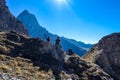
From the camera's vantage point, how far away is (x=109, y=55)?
114500 mm

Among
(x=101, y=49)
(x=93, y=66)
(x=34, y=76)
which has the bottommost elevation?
(x=34, y=76)

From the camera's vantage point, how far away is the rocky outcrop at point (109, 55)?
106 m

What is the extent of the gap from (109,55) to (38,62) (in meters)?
46.7

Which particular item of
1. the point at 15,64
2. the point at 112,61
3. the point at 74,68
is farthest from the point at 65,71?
the point at 112,61

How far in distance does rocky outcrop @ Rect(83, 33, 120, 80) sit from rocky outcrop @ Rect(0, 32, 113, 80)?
11731 mm

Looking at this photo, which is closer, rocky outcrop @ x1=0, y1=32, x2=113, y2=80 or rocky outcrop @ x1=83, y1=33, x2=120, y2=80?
rocky outcrop @ x1=0, y1=32, x2=113, y2=80

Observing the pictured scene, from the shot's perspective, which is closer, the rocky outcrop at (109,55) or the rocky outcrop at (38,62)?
the rocky outcrop at (38,62)

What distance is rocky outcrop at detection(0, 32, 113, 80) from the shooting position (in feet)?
222

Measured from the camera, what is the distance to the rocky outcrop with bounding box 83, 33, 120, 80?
106188 millimetres

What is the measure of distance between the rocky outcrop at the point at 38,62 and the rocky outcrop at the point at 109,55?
38.5ft

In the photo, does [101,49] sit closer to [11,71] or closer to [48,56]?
[48,56]

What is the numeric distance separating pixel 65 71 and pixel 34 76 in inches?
653

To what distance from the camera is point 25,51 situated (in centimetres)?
8056

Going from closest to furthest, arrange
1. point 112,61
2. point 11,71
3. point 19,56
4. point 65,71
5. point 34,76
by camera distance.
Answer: point 11,71
point 34,76
point 19,56
point 65,71
point 112,61
